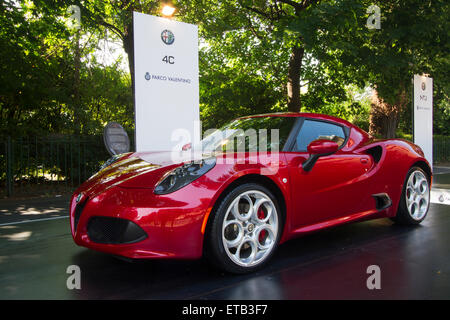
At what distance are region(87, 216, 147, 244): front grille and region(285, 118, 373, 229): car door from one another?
4.51 ft

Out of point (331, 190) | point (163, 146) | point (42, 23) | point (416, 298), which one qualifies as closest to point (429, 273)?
point (416, 298)

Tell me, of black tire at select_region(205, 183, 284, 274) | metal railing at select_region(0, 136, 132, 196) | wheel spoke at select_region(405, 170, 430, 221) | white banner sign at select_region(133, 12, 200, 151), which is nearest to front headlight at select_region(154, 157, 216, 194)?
black tire at select_region(205, 183, 284, 274)

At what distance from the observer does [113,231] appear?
3102 mm

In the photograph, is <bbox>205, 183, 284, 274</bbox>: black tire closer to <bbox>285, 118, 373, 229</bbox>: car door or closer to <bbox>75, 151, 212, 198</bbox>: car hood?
<bbox>75, 151, 212, 198</bbox>: car hood

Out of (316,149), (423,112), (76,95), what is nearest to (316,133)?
(316,149)

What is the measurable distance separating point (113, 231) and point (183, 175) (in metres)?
0.66

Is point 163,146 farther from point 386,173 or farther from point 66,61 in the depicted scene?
point 66,61

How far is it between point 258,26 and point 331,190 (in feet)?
48.6

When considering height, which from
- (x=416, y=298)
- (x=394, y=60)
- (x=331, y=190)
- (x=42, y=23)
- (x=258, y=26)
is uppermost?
(x=258, y=26)

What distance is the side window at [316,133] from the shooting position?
12.9 feet

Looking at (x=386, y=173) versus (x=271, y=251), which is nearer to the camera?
(x=271, y=251)

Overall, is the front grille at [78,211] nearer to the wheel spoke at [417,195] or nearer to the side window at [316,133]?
the side window at [316,133]

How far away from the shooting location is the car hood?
3.25 metres

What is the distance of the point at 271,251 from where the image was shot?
350cm
